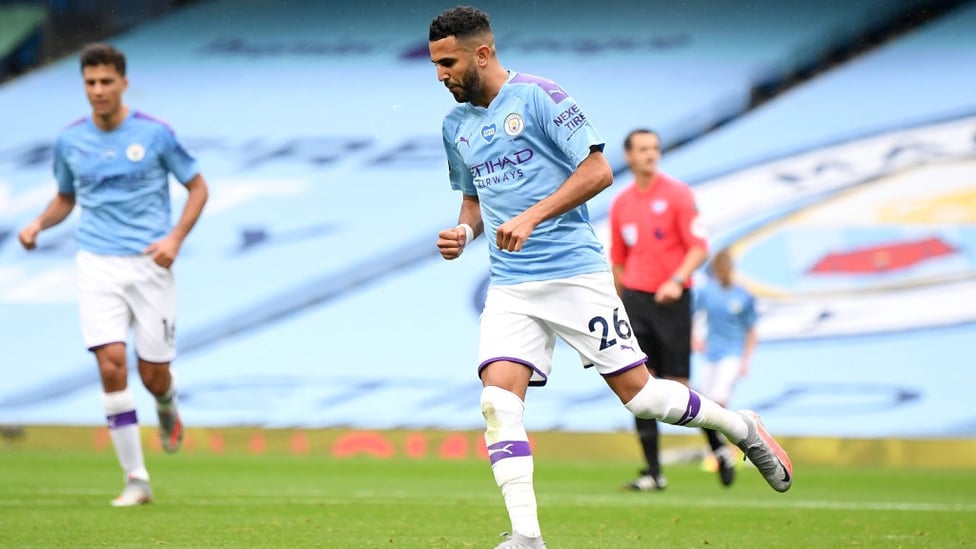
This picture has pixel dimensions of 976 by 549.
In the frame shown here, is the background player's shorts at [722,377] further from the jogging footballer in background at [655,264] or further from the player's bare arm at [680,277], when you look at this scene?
the player's bare arm at [680,277]

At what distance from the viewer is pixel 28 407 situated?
1784 cm

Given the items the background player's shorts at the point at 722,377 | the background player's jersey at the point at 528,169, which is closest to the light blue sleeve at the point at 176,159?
the background player's jersey at the point at 528,169

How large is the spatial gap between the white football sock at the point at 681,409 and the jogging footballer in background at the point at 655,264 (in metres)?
3.72

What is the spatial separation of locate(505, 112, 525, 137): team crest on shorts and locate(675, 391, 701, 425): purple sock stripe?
53.1 inches

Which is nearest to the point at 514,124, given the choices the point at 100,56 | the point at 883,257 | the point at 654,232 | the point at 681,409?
the point at 681,409

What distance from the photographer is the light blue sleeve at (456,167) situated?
6.64 meters

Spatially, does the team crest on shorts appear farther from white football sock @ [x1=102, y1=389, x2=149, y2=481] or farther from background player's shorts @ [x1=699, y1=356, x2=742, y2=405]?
background player's shorts @ [x1=699, y1=356, x2=742, y2=405]

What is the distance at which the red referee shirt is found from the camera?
10.7 meters

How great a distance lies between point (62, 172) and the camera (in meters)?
9.61

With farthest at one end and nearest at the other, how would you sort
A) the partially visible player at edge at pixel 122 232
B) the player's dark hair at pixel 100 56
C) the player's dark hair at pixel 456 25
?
the partially visible player at edge at pixel 122 232 → the player's dark hair at pixel 100 56 → the player's dark hair at pixel 456 25

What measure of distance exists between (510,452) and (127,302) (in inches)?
155

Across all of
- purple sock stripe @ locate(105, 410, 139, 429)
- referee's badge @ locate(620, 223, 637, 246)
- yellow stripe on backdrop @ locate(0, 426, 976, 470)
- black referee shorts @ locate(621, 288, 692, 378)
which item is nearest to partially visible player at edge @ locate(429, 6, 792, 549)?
purple sock stripe @ locate(105, 410, 139, 429)

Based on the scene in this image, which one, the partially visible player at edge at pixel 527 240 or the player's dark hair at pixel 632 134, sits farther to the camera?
the player's dark hair at pixel 632 134

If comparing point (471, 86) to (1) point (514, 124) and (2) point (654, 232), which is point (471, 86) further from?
(2) point (654, 232)
